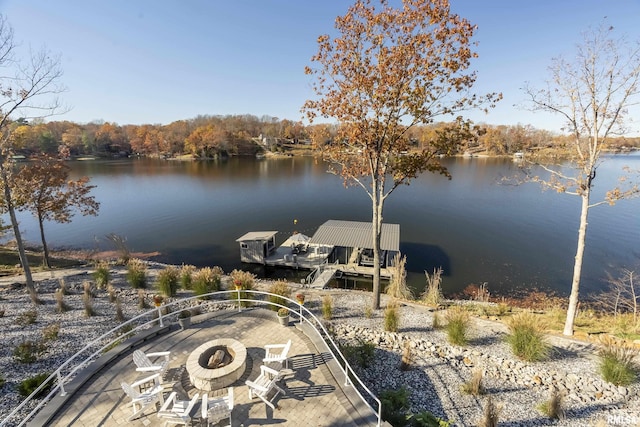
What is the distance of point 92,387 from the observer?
7.16 meters

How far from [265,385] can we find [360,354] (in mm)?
3487

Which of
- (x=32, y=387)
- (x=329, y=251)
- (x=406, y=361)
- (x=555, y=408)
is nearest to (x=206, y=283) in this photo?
(x=32, y=387)

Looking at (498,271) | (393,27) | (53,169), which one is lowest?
(498,271)

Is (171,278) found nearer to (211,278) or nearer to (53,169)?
(211,278)

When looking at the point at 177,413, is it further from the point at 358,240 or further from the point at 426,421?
the point at 358,240

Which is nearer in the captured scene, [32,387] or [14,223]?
[32,387]

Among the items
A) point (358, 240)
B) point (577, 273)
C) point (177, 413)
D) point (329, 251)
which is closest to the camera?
point (177, 413)

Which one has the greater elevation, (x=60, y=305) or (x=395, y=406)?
(x=60, y=305)

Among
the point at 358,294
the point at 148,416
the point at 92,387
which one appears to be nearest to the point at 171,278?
the point at 92,387

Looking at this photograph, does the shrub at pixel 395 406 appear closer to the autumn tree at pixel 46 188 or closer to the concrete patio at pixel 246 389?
the concrete patio at pixel 246 389

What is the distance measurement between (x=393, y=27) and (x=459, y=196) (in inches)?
1490

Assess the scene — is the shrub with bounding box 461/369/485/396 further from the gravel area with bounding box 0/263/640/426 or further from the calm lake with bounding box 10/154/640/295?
the calm lake with bounding box 10/154/640/295

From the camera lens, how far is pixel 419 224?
31875 mm

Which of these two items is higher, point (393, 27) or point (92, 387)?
point (393, 27)
